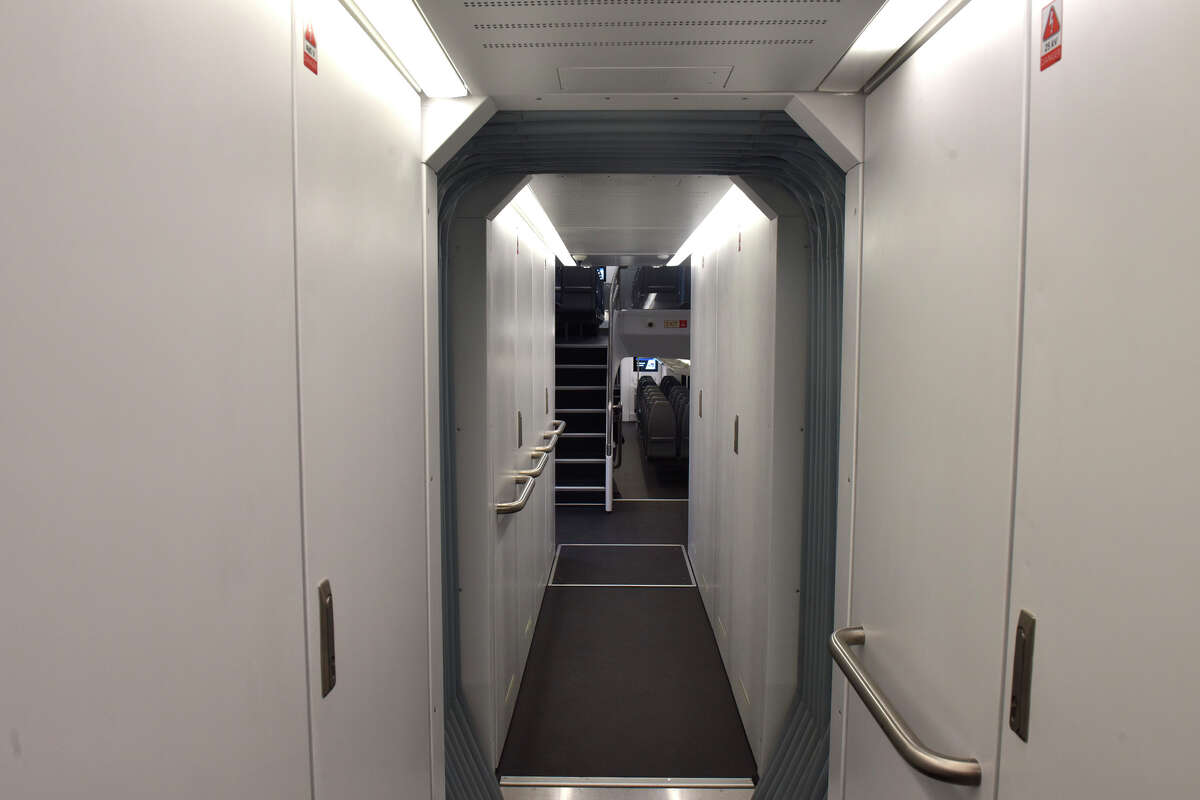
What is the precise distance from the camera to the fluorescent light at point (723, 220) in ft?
10.4

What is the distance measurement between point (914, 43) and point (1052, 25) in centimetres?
46

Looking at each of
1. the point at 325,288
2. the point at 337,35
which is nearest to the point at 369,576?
the point at 325,288

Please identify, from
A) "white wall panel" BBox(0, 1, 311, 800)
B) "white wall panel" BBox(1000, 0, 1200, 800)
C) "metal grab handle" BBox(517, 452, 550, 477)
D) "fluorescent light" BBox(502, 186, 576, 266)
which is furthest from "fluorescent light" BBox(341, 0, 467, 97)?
"metal grab handle" BBox(517, 452, 550, 477)

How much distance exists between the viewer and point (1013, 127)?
1.01 metres

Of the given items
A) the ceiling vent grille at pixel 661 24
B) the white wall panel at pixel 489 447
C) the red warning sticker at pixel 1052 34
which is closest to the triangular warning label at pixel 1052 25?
the red warning sticker at pixel 1052 34

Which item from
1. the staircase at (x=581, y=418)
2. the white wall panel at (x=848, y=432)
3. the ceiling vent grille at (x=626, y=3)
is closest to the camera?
the ceiling vent grille at (x=626, y=3)

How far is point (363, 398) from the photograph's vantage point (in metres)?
1.28

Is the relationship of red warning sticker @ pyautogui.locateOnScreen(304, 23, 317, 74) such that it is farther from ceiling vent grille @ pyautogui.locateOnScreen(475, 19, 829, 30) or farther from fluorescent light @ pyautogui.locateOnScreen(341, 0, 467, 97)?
ceiling vent grille @ pyautogui.locateOnScreen(475, 19, 829, 30)

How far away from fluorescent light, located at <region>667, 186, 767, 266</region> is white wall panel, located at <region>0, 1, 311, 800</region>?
2.33 m

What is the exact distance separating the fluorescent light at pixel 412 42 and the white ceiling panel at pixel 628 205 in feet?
4.74

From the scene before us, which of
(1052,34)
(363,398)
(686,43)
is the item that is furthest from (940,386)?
(363,398)

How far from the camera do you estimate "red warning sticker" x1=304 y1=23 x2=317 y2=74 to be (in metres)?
1.04

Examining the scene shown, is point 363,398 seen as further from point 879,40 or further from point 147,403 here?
point 879,40

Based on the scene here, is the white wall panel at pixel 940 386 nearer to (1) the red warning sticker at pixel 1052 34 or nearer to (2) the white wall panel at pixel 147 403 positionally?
(1) the red warning sticker at pixel 1052 34
